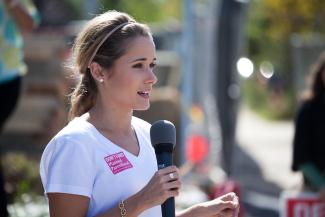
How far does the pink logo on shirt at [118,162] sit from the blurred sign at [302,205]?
10.8 feet

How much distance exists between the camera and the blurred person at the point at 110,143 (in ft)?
9.52

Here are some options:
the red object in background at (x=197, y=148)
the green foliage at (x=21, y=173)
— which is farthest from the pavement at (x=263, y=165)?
the green foliage at (x=21, y=173)

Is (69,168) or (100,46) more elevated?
(100,46)

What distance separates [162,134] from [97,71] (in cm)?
36

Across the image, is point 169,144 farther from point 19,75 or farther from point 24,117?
point 24,117

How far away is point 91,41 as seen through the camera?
3.17 metres

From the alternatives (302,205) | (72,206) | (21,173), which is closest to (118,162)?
(72,206)

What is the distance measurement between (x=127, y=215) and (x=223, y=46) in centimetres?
580

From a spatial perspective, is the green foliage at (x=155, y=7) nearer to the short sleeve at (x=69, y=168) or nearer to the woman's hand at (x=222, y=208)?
the woman's hand at (x=222, y=208)

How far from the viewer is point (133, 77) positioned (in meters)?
Result: 3.08

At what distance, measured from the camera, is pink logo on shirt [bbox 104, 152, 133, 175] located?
2980 millimetres

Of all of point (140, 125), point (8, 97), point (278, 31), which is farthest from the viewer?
point (278, 31)

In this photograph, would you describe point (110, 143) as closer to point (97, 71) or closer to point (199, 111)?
point (97, 71)

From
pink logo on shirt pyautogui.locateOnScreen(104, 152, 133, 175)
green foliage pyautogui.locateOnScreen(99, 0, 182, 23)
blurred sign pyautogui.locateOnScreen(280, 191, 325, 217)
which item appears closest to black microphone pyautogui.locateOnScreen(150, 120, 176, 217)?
pink logo on shirt pyautogui.locateOnScreen(104, 152, 133, 175)
